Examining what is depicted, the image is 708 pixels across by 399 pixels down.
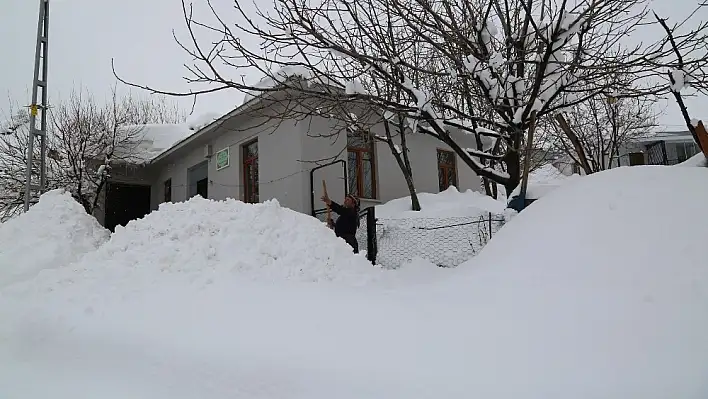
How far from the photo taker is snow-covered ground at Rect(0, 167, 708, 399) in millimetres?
2555

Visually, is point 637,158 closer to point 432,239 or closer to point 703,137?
point 432,239

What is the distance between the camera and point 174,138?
17.1 m

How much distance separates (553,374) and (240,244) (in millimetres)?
3127

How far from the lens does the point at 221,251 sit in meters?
4.70

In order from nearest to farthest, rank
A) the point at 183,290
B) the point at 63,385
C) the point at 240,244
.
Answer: the point at 63,385
the point at 183,290
the point at 240,244

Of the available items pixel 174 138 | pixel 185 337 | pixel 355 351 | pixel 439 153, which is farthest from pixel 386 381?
pixel 174 138

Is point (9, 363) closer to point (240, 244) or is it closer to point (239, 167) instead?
point (240, 244)

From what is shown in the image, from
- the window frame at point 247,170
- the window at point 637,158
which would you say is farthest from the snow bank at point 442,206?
the window frame at point 247,170

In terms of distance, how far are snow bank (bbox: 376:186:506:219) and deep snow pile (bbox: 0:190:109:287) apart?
6.08 meters

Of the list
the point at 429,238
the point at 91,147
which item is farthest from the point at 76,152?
the point at 429,238

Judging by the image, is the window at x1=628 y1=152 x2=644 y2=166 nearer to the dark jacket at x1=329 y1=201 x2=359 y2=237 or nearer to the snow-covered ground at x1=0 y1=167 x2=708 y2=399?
the dark jacket at x1=329 y1=201 x2=359 y2=237

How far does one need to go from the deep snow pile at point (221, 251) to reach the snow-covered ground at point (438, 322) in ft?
0.16

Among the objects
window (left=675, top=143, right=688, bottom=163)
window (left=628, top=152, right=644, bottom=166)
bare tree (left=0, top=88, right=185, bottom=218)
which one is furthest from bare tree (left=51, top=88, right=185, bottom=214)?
window (left=675, top=143, right=688, bottom=163)

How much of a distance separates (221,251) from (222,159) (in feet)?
30.1
